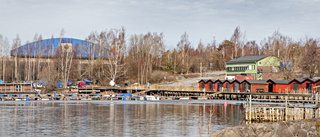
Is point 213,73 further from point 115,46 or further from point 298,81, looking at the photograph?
point 298,81

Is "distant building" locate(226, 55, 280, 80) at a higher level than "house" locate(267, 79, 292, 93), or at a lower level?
higher

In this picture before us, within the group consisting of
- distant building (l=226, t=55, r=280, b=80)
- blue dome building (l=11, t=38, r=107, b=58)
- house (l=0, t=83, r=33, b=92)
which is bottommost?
house (l=0, t=83, r=33, b=92)

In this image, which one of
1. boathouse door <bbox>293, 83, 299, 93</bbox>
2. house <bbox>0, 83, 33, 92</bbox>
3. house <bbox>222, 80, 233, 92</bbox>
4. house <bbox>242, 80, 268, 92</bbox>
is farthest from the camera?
house <bbox>0, 83, 33, 92</bbox>

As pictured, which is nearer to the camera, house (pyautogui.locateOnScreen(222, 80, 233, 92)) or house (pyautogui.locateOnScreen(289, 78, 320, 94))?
house (pyautogui.locateOnScreen(289, 78, 320, 94))

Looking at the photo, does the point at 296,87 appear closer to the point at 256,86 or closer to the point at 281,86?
the point at 281,86

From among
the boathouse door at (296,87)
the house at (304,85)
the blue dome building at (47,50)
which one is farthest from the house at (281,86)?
the blue dome building at (47,50)

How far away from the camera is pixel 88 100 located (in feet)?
278

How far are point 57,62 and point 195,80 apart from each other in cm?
4052

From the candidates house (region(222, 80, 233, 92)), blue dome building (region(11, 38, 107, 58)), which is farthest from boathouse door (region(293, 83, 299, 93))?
blue dome building (region(11, 38, 107, 58))

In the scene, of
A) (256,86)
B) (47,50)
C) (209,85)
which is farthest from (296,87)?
(47,50)

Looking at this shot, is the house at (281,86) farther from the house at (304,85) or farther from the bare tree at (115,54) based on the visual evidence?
the bare tree at (115,54)

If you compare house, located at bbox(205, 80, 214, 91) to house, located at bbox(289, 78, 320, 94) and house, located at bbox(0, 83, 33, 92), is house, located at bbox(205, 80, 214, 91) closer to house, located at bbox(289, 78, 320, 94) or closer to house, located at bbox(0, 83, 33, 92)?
house, located at bbox(289, 78, 320, 94)

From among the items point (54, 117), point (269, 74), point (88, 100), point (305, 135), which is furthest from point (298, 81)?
point (305, 135)

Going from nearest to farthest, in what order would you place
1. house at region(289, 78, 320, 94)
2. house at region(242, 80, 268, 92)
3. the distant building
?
1. house at region(289, 78, 320, 94)
2. house at region(242, 80, 268, 92)
3. the distant building
